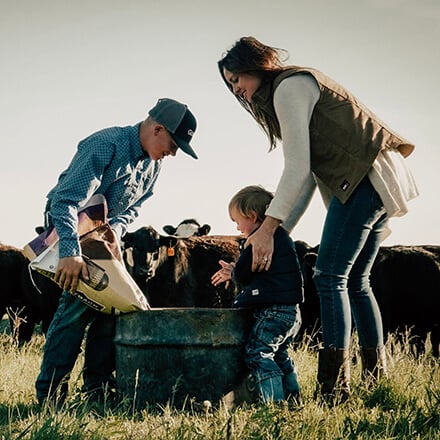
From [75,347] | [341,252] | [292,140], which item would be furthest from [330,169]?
[75,347]

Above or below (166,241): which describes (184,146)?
above

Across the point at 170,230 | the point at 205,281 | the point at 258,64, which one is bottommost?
the point at 205,281

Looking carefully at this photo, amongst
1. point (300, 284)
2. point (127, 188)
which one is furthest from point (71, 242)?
point (300, 284)

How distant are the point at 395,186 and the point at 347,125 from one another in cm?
46

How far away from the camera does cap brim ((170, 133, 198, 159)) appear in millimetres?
4688

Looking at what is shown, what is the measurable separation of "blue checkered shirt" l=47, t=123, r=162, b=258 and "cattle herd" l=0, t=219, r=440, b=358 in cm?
567

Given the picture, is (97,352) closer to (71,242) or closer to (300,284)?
(71,242)

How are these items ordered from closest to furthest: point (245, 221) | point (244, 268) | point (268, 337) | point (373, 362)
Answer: point (268, 337)
point (244, 268)
point (373, 362)
point (245, 221)

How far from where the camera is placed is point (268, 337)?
427cm

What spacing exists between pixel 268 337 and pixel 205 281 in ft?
26.3

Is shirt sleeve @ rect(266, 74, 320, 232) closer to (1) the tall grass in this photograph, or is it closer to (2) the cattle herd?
(1) the tall grass

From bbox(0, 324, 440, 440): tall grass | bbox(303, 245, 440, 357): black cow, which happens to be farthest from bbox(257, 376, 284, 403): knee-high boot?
bbox(303, 245, 440, 357): black cow

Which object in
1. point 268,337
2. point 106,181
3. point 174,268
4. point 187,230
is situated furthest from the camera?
point 187,230

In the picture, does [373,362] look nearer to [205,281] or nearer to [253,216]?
[253,216]
